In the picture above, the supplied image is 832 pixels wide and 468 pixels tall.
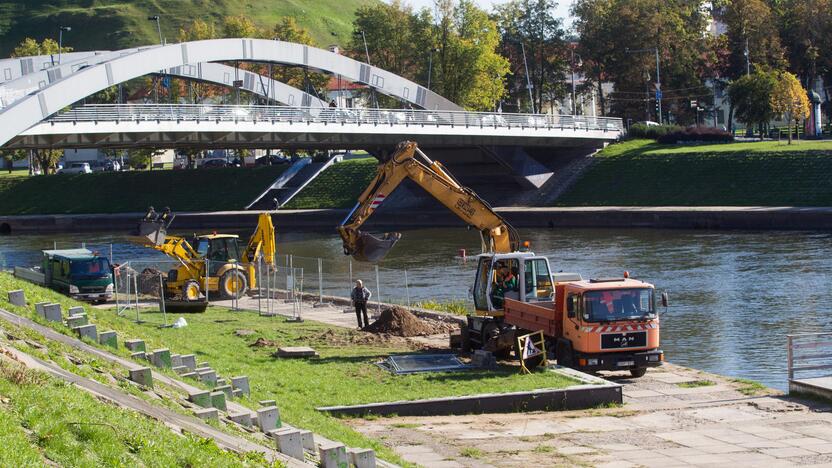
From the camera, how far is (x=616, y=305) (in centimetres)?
2234

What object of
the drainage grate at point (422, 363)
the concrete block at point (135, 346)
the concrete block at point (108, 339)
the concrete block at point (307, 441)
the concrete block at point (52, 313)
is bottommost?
the drainage grate at point (422, 363)

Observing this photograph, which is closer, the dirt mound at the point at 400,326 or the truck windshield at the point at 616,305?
the truck windshield at the point at 616,305

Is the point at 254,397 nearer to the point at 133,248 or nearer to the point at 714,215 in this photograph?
the point at 133,248

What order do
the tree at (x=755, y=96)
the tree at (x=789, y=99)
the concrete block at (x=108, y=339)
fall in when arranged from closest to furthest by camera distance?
the concrete block at (x=108, y=339) → the tree at (x=789, y=99) → the tree at (x=755, y=96)

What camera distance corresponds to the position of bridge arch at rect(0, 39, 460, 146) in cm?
4775

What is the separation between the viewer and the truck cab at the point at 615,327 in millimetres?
22188

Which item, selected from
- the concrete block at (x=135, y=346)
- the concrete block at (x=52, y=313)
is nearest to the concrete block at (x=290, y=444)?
the concrete block at (x=135, y=346)

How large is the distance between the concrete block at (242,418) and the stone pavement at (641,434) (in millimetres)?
2894

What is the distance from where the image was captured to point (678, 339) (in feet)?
97.6

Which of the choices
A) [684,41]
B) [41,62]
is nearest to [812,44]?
[684,41]

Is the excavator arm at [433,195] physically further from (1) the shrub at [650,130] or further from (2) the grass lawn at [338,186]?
(1) the shrub at [650,130]

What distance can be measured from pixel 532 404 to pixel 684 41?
81.7m

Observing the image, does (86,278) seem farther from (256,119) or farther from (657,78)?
Answer: (657,78)

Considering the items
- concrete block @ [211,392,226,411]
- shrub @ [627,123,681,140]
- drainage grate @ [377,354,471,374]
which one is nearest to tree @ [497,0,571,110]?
shrub @ [627,123,681,140]
